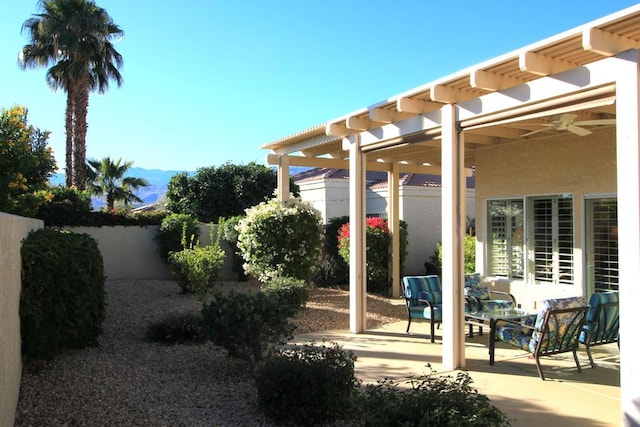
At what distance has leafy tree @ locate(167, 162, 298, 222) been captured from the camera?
21109 mm

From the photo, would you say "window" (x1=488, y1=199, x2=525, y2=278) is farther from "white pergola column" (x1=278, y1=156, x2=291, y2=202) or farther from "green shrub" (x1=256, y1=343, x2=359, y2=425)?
"green shrub" (x1=256, y1=343, x2=359, y2=425)

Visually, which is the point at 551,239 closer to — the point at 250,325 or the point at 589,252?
the point at 589,252

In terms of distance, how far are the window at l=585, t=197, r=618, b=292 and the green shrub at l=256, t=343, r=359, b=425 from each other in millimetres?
6003

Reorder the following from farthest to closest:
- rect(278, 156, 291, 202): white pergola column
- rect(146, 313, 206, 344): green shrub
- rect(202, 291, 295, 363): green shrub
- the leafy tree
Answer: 1. the leafy tree
2. rect(278, 156, 291, 202): white pergola column
3. rect(146, 313, 206, 344): green shrub
4. rect(202, 291, 295, 363): green shrub

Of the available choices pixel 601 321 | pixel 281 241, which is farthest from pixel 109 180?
pixel 601 321

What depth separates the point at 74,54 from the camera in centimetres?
1991

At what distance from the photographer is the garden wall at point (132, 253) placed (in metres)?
14.5

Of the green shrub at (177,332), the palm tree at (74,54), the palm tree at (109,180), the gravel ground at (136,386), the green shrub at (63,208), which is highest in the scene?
the palm tree at (74,54)

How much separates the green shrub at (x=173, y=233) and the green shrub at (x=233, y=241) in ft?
2.90

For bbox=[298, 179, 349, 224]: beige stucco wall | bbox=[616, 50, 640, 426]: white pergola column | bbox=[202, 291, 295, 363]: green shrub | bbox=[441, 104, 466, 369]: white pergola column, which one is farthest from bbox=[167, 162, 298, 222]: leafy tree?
bbox=[616, 50, 640, 426]: white pergola column

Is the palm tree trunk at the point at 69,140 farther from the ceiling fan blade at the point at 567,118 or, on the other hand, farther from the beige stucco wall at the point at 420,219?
the ceiling fan blade at the point at 567,118

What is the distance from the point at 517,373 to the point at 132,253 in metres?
11.7

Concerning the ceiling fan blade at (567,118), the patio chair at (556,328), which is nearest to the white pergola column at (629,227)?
the patio chair at (556,328)

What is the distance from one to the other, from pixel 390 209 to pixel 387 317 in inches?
158
